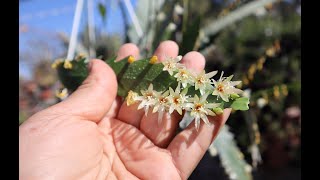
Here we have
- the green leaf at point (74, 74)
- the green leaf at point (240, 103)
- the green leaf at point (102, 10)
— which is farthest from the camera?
the green leaf at point (102, 10)

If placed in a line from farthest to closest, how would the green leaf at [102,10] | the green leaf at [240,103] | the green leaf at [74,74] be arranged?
the green leaf at [102,10] → the green leaf at [74,74] → the green leaf at [240,103]

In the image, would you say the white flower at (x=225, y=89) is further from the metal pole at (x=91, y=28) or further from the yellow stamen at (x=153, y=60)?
the metal pole at (x=91, y=28)

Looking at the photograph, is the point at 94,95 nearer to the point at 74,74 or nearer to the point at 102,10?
the point at 74,74

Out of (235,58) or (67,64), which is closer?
(67,64)

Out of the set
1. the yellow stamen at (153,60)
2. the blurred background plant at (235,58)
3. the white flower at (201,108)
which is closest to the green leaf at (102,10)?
the blurred background plant at (235,58)

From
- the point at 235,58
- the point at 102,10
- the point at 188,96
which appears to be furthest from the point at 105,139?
the point at 235,58

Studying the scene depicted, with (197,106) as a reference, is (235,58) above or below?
below

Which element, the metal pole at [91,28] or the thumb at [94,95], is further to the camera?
the metal pole at [91,28]
